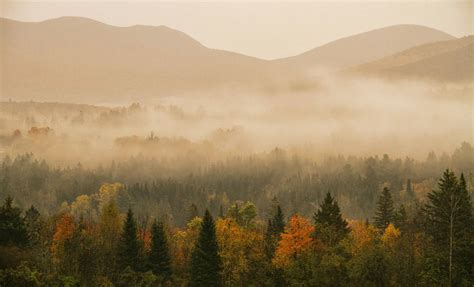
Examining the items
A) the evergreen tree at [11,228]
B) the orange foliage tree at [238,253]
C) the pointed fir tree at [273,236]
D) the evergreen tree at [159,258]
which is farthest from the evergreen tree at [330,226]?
the evergreen tree at [11,228]

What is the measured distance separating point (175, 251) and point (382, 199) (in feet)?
129

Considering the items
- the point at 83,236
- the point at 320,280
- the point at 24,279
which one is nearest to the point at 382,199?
the point at 320,280

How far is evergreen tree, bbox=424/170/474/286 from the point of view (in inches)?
2736

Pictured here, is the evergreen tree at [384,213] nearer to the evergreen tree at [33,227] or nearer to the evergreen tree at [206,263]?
the evergreen tree at [206,263]

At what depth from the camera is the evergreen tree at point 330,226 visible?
269ft

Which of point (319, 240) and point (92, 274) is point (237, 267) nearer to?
point (319, 240)

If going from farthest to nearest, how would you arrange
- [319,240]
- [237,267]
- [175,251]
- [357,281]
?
1. [175,251]
2. [237,267]
3. [319,240]
4. [357,281]

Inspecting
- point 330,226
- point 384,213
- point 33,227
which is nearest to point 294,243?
point 330,226

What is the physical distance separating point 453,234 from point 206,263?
31289 mm

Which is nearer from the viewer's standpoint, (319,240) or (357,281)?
(357,281)

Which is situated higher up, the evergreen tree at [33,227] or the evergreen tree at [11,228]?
the evergreen tree at [11,228]

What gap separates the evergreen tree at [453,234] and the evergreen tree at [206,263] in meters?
27.8

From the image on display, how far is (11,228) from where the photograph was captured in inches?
3182

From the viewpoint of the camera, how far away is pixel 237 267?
8719cm
